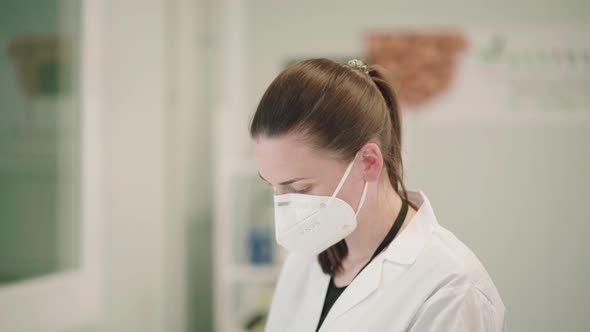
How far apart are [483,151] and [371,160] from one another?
134 centimetres

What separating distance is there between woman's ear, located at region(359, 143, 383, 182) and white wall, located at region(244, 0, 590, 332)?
43cm

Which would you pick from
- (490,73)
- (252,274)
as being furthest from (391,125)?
(490,73)

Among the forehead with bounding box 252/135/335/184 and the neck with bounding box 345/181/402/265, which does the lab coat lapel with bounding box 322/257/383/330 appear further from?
the forehead with bounding box 252/135/335/184

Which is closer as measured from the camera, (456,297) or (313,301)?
(456,297)

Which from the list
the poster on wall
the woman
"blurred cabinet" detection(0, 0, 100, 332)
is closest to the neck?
the woman

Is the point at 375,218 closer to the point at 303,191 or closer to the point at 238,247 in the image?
the point at 303,191

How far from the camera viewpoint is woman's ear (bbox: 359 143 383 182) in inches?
34.0

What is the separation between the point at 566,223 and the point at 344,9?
51.3 inches

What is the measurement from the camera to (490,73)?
81.2 inches

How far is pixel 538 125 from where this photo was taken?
200cm

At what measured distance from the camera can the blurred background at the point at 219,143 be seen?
51.0 inches

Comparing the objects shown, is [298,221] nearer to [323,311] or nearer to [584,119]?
[323,311]

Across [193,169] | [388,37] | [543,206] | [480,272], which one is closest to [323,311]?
[480,272]

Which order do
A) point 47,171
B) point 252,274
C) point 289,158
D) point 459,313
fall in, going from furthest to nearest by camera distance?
point 252,274, point 47,171, point 289,158, point 459,313
